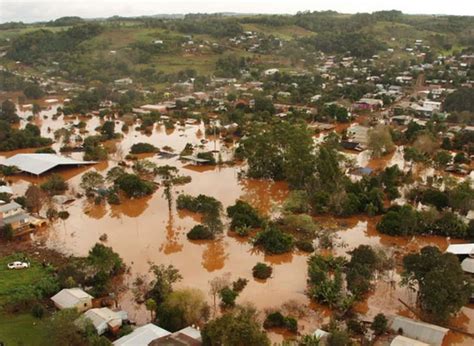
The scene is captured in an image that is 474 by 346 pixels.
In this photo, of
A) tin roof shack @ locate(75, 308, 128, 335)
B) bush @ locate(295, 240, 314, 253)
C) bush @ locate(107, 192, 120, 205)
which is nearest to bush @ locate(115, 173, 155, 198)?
bush @ locate(107, 192, 120, 205)

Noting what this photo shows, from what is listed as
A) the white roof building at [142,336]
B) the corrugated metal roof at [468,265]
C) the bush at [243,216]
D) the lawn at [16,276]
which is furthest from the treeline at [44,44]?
the corrugated metal roof at [468,265]

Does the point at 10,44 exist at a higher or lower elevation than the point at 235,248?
higher

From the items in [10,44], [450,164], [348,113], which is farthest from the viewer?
[10,44]

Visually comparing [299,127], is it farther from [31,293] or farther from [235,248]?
[31,293]

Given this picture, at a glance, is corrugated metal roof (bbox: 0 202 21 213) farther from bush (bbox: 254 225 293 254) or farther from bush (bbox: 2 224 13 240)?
bush (bbox: 254 225 293 254)

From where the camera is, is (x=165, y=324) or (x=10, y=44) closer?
(x=165, y=324)

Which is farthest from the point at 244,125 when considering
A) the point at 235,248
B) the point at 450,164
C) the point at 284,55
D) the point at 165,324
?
the point at 284,55

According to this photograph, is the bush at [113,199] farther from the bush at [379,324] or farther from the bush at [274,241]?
the bush at [379,324]
